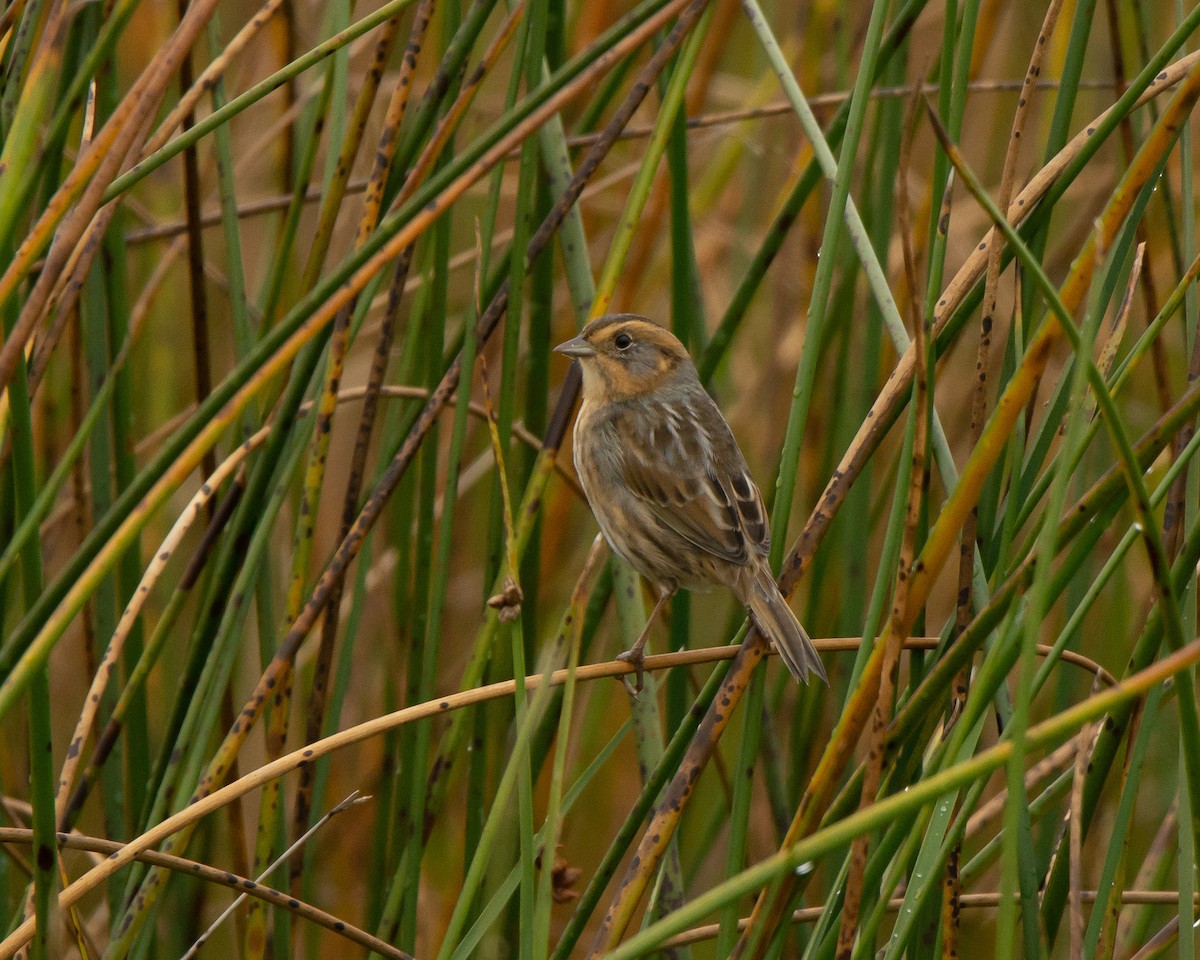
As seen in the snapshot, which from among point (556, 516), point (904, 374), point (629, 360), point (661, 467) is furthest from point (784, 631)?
point (556, 516)

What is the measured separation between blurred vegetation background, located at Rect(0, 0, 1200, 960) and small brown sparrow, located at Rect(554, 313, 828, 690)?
0.55ft

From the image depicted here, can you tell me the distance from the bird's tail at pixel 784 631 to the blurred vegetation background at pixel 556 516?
0.09 meters

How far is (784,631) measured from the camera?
2.15 m

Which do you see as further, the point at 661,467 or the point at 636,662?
the point at 661,467

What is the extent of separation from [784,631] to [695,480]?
0.74 meters

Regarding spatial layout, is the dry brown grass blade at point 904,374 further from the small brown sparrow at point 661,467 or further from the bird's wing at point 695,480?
the bird's wing at point 695,480

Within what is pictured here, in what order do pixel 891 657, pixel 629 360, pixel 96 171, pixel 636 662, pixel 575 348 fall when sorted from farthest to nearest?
pixel 629 360
pixel 575 348
pixel 636 662
pixel 891 657
pixel 96 171

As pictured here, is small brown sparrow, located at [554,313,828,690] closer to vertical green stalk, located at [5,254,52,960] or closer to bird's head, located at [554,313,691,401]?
bird's head, located at [554,313,691,401]

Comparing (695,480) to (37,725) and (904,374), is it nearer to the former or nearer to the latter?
(904,374)

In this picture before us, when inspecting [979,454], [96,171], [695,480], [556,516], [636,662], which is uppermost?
[96,171]

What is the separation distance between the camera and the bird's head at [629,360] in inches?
117

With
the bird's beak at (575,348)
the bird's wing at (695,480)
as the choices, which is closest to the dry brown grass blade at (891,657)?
the bird's wing at (695,480)

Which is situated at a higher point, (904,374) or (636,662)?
(904,374)

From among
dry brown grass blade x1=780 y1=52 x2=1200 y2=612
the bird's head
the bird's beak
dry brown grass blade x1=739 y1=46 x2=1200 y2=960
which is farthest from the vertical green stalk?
the bird's head
